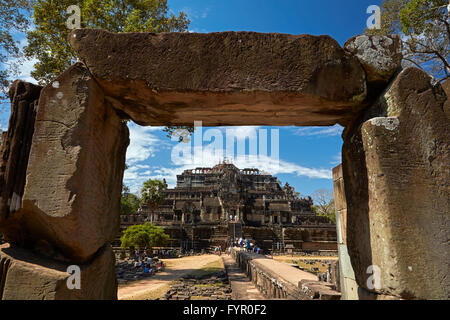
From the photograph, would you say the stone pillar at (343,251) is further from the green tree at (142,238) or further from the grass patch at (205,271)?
the green tree at (142,238)

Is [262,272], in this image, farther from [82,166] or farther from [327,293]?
[82,166]

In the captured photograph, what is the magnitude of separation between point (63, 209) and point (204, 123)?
1.63m

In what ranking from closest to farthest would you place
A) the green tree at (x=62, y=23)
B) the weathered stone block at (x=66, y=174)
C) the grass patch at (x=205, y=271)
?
the weathered stone block at (x=66, y=174) < the green tree at (x=62, y=23) < the grass patch at (x=205, y=271)

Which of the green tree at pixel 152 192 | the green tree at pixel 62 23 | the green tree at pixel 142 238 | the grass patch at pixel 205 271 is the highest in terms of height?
the green tree at pixel 62 23

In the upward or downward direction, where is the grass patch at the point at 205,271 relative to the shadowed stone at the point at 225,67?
downward

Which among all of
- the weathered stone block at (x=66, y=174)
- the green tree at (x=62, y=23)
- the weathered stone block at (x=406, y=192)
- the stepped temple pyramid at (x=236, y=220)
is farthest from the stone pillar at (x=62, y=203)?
the stepped temple pyramid at (x=236, y=220)

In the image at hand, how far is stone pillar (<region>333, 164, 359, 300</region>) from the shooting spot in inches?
112

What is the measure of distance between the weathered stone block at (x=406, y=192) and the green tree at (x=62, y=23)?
36.1 feet

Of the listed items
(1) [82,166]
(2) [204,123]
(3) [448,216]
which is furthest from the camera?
(2) [204,123]

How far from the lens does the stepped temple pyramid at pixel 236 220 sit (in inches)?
1395

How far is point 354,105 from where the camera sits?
2.49 meters

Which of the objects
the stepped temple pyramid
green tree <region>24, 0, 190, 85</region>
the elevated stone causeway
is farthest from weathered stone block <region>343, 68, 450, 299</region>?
the stepped temple pyramid

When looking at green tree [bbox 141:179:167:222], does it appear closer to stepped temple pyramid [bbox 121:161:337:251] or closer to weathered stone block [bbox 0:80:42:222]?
stepped temple pyramid [bbox 121:161:337:251]

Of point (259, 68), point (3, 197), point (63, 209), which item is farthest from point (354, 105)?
point (3, 197)
